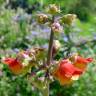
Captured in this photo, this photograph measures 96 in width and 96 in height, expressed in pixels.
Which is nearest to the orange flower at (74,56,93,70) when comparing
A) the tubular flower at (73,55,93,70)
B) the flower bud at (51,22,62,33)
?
the tubular flower at (73,55,93,70)

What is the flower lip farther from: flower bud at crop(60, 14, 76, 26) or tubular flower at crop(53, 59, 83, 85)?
flower bud at crop(60, 14, 76, 26)

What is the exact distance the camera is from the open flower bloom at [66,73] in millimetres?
1659

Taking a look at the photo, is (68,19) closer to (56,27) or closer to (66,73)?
(56,27)

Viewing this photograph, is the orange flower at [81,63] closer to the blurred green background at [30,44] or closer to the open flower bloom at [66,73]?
the open flower bloom at [66,73]

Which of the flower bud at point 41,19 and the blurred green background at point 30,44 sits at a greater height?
the flower bud at point 41,19

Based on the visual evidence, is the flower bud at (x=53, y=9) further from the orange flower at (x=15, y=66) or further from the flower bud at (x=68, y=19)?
the orange flower at (x=15, y=66)

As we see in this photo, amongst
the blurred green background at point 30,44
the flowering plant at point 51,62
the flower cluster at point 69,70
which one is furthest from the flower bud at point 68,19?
the blurred green background at point 30,44

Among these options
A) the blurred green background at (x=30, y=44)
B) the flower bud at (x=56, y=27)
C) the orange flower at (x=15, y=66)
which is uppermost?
the flower bud at (x=56, y=27)

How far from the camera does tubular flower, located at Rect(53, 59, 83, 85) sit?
5.44 ft

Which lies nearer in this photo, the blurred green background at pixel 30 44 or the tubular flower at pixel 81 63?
the tubular flower at pixel 81 63

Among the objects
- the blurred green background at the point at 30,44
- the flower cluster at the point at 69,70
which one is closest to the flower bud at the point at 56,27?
the flower cluster at the point at 69,70

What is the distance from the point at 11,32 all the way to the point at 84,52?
3.99ft

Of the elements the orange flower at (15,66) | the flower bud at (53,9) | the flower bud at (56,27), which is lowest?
the orange flower at (15,66)

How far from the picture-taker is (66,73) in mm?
1667
